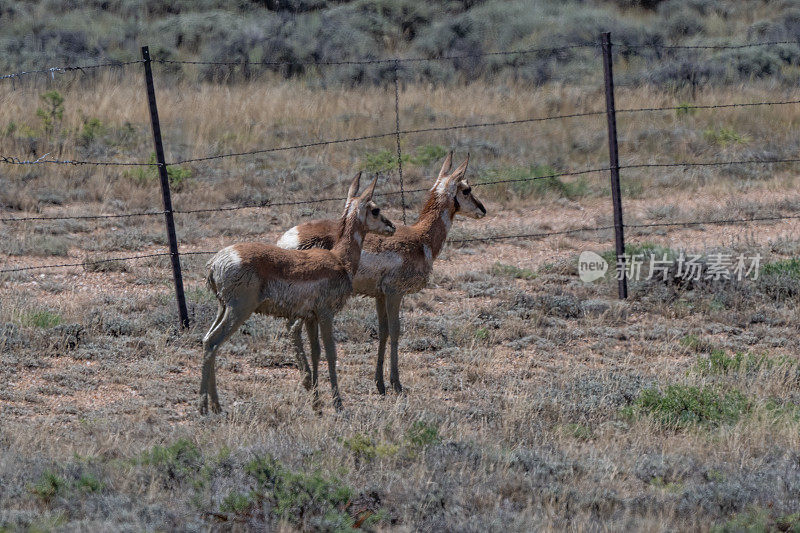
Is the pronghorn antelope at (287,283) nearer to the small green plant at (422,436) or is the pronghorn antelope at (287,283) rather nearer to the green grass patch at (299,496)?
the small green plant at (422,436)

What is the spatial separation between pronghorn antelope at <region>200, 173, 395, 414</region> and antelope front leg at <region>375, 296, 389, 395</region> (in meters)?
0.69

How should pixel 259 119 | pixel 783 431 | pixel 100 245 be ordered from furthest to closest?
pixel 259 119 < pixel 100 245 < pixel 783 431

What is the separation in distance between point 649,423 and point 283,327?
161 inches

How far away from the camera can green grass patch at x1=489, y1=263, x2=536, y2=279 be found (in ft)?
40.1

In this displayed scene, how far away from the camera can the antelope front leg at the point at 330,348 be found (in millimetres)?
7703

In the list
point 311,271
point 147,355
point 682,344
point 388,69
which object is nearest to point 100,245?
point 147,355

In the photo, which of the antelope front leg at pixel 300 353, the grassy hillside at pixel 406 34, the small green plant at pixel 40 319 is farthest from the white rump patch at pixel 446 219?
the grassy hillside at pixel 406 34

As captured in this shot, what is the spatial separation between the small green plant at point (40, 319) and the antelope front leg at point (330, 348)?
328 cm

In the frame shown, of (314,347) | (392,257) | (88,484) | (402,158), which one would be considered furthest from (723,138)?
(88,484)

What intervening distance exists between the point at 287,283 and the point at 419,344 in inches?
108

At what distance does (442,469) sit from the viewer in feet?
19.7

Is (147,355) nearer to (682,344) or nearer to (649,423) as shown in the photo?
(649,423)

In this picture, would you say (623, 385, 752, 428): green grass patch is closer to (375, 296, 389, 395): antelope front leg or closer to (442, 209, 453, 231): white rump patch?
(375, 296, 389, 395): antelope front leg

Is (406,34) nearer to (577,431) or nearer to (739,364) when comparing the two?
(739,364)
